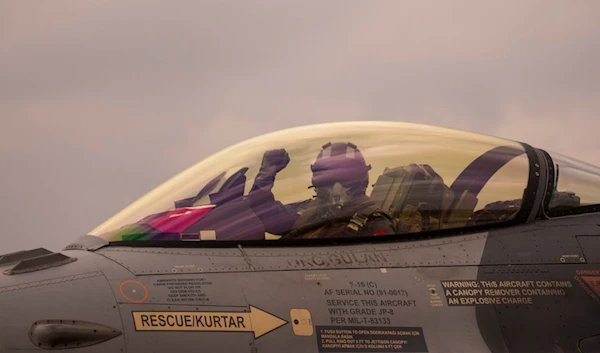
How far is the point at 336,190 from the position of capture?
27.2ft

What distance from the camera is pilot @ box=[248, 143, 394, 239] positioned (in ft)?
26.5

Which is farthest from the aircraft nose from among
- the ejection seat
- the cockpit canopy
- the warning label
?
the ejection seat

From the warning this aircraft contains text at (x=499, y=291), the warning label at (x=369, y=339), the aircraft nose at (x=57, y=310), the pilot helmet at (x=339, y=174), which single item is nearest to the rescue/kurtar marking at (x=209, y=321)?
the aircraft nose at (x=57, y=310)

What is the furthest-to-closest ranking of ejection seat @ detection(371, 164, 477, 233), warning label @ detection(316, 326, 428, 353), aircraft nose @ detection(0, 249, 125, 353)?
1. ejection seat @ detection(371, 164, 477, 233)
2. warning label @ detection(316, 326, 428, 353)
3. aircraft nose @ detection(0, 249, 125, 353)

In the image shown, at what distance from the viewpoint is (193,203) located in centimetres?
830

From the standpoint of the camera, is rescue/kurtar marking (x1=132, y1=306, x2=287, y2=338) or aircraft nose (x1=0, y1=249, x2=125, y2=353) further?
rescue/kurtar marking (x1=132, y1=306, x2=287, y2=338)

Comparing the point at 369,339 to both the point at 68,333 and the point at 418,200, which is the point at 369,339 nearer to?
the point at 418,200

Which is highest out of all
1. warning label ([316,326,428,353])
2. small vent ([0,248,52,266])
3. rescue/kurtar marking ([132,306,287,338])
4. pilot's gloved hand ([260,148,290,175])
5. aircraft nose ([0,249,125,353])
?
pilot's gloved hand ([260,148,290,175])

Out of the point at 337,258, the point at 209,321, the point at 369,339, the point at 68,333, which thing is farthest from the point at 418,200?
the point at 68,333

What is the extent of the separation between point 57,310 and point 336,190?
2.73 metres

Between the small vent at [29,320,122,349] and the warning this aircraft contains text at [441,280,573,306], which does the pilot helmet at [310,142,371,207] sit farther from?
the small vent at [29,320,122,349]

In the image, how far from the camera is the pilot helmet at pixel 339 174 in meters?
8.27

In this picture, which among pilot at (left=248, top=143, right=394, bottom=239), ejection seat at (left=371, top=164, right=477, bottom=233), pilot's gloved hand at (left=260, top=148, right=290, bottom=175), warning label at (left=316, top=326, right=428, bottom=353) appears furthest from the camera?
pilot's gloved hand at (left=260, top=148, right=290, bottom=175)

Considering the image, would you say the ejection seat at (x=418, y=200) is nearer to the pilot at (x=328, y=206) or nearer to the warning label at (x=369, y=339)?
the pilot at (x=328, y=206)
